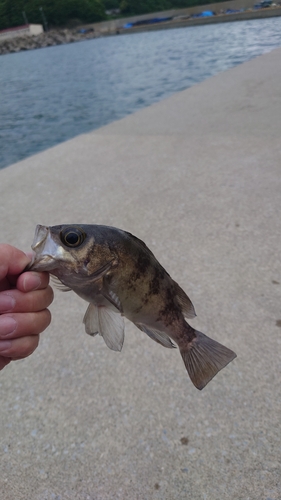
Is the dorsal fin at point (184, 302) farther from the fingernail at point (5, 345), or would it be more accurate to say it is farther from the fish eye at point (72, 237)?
the fingernail at point (5, 345)

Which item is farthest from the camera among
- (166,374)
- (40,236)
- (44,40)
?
(44,40)

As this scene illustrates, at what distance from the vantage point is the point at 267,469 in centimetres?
175

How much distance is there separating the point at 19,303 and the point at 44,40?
252ft

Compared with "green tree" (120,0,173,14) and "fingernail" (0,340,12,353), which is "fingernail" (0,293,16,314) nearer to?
"fingernail" (0,340,12,353)

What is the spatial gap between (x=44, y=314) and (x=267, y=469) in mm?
1236

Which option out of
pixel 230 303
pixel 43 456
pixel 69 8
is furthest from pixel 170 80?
pixel 69 8

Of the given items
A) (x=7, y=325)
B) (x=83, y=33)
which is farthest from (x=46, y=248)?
(x=83, y=33)

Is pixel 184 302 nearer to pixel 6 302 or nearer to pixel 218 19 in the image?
pixel 6 302

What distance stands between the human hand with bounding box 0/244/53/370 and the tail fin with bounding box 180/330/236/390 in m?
0.53

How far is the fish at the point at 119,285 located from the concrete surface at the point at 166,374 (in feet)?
2.49

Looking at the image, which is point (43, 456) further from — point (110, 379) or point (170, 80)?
point (170, 80)

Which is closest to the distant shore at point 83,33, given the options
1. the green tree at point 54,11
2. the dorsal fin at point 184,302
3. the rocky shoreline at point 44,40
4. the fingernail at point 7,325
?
the rocky shoreline at point 44,40

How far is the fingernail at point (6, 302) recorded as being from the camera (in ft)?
4.13

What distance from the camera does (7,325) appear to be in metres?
1.29
